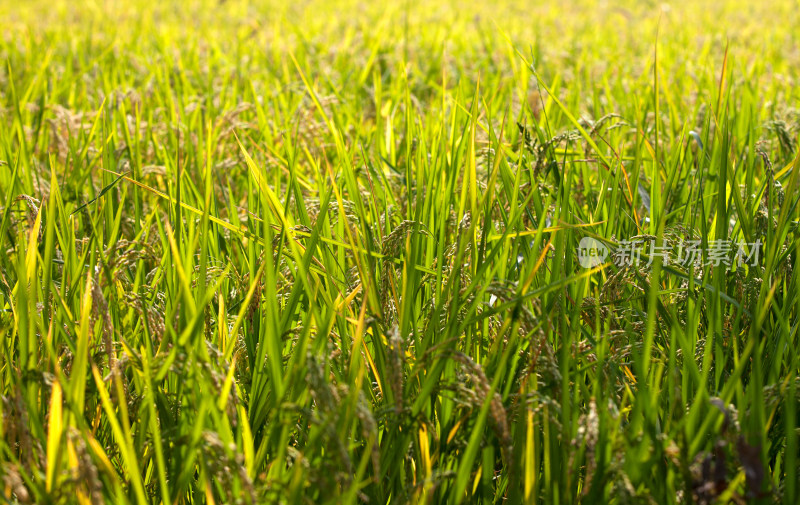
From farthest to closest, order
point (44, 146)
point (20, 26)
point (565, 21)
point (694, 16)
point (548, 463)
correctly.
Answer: point (694, 16)
point (565, 21)
point (20, 26)
point (44, 146)
point (548, 463)

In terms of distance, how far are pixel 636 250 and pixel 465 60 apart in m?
3.04

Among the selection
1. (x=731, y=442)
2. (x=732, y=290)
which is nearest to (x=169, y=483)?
(x=731, y=442)

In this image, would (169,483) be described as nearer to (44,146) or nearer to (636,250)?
(636,250)

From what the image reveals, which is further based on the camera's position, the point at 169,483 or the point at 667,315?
the point at 667,315

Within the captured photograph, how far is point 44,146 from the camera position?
7.56ft

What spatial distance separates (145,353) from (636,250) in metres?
0.84

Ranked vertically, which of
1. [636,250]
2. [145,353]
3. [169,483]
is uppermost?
[636,250]

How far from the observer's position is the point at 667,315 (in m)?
1.22

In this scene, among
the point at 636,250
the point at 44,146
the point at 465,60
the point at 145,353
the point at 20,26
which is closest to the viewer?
the point at 145,353

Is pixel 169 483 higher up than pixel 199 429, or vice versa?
pixel 199 429

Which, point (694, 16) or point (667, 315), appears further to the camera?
point (694, 16)

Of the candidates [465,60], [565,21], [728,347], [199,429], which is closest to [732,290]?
[728,347]

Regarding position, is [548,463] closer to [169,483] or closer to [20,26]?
A: [169,483]

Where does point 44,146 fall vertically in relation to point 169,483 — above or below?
above
